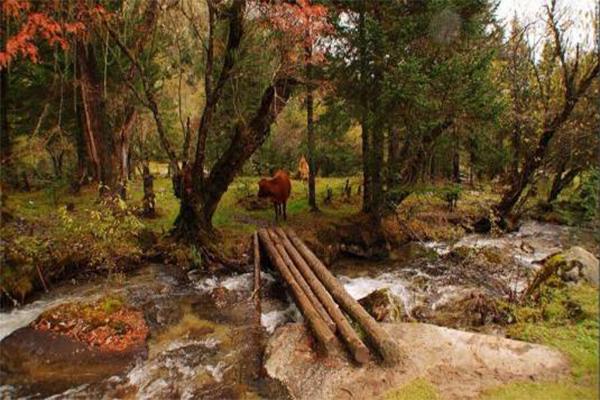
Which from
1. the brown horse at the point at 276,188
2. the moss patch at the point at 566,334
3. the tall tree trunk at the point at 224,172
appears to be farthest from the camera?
the brown horse at the point at 276,188

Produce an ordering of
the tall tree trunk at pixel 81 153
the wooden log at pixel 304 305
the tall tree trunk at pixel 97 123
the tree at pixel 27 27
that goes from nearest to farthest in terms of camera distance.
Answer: the wooden log at pixel 304 305 < the tree at pixel 27 27 < the tall tree trunk at pixel 97 123 < the tall tree trunk at pixel 81 153

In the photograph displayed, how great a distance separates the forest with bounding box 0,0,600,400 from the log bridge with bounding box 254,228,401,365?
4 cm

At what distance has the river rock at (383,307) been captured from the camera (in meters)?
6.68

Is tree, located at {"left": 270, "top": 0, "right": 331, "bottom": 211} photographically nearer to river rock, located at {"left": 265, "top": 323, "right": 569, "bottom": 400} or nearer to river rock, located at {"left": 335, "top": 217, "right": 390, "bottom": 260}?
river rock, located at {"left": 335, "top": 217, "right": 390, "bottom": 260}

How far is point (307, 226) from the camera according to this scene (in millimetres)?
11672

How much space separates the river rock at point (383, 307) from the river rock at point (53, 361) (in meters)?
3.56

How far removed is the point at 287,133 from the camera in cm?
2220

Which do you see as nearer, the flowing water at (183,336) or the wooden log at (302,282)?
the flowing water at (183,336)

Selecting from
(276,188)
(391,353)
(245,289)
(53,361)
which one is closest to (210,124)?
(276,188)

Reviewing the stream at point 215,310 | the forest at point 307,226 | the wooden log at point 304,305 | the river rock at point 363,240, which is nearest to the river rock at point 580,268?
the forest at point 307,226

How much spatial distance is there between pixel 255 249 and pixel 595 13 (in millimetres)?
11664

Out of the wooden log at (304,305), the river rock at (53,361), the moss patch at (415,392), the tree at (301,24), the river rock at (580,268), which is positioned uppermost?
the tree at (301,24)

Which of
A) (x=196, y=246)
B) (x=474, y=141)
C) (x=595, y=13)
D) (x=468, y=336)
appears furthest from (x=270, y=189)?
(x=595, y=13)

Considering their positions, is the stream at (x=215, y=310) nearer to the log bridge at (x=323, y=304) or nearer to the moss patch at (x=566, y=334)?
the log bridge at (x=323, y=304)
